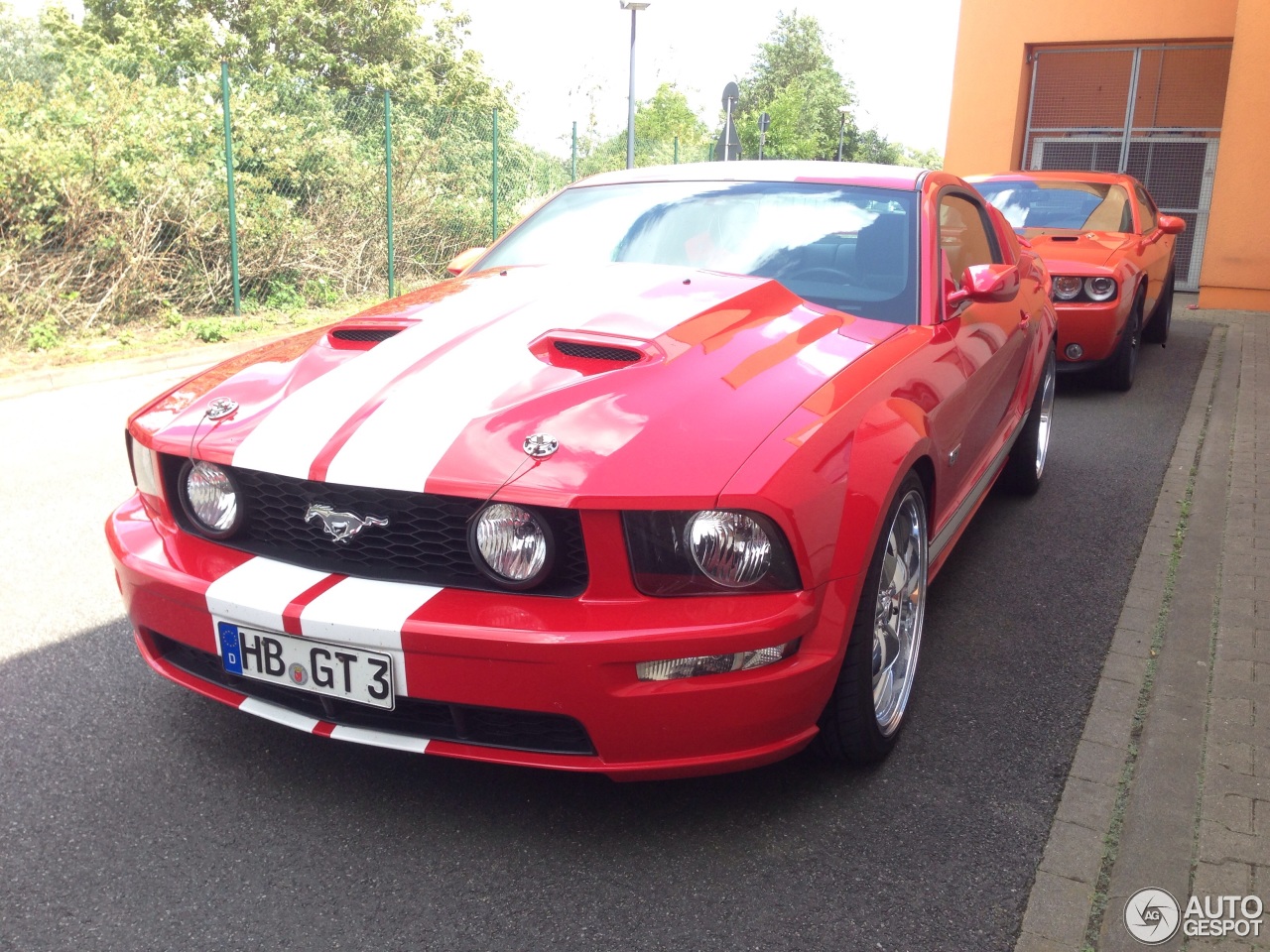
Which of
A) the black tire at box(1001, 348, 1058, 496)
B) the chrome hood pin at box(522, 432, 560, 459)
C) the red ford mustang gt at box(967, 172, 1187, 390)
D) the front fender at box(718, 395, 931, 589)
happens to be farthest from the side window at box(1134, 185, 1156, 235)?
the chrome hood pin at box(522, 432, 560, 459)

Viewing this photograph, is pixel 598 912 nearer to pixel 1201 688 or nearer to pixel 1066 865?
pixel 1066 865

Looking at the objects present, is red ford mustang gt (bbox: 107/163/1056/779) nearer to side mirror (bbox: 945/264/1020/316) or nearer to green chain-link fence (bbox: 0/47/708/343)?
side mirror (bbox: 945/264/1020/316)

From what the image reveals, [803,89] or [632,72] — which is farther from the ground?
[803,89]

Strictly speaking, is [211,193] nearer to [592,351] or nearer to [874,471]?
[592,351]

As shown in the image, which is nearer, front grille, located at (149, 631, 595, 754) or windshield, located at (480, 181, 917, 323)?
front grille, located at (149, 631, 595, 754)

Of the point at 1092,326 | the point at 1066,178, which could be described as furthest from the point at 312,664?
the point at 1066,178

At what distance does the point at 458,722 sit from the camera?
2.30 metres

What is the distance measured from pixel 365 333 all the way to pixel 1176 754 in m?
2.37

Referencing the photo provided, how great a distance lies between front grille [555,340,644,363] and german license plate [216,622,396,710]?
2.88ft

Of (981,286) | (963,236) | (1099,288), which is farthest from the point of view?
(1099,288)

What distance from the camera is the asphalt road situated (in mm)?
2191

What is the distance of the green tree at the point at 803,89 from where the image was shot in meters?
58.0

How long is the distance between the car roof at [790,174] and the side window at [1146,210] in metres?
5.82

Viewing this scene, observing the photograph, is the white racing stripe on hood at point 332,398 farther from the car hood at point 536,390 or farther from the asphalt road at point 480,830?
the asphalt road at point 480,830
